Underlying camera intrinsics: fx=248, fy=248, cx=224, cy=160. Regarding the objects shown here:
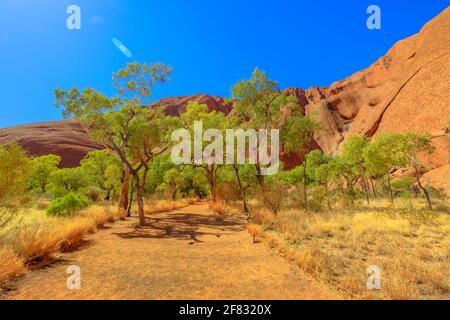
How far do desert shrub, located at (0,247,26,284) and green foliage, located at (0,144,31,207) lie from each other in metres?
3.65

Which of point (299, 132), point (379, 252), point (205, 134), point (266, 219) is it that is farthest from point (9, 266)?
point (299, 132)

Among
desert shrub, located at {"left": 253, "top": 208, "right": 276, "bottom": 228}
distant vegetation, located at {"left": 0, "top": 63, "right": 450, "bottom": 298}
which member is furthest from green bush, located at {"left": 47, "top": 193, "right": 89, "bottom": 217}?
desert shrub, located at {"left": 253, "top": 208, "right": 276, "bottom": 228}

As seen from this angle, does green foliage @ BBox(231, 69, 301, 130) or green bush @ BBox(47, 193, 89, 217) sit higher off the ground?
green foliage @ BBox(231, 69, 301, 130)

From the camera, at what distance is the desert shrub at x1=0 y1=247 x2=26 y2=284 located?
5355 millimetres

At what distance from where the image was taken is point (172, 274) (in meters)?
6.16

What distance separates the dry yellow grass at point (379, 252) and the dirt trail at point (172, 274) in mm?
631

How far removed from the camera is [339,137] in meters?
72.4

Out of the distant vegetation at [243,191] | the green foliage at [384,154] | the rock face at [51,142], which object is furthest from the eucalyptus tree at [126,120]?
the rock face at [51,142]

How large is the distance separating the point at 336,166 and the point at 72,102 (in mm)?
31163

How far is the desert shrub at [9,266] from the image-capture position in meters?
5.36

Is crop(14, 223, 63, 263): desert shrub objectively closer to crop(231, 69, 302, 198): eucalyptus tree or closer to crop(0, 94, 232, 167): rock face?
crop(231, 69, 302, 198): eucalyptus tree

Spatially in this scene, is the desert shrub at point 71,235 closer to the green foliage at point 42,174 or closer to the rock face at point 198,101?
the green foliage at point 42,174

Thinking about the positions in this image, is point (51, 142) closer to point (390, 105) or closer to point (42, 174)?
point (42, 174)

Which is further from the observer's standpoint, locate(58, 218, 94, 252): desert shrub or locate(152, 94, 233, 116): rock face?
locate(152, 94, 233, 116): rock face
